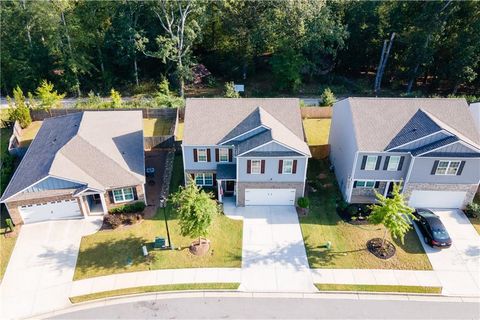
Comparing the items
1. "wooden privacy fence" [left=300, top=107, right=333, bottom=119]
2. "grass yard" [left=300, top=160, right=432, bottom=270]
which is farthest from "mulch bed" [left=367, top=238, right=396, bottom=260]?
"wooden privacy fence" [left=300, top=107, right=333, bottom=119]

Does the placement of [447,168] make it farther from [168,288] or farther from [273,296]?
[168,288]

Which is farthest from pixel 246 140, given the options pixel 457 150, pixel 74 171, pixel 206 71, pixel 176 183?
pixel 206 71

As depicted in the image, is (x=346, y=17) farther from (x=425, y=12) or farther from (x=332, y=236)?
(x=332, y=236)

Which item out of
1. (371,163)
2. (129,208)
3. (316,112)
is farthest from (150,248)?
(316,112)

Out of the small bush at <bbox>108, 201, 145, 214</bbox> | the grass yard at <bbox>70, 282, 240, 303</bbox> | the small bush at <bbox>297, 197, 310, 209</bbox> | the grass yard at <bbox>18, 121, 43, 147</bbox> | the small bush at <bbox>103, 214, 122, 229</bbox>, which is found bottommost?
the grass yard at <bbox>70, 282, 240, 303</bbox>

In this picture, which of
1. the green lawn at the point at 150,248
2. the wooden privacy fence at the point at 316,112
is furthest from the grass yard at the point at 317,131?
the green lawn at the point at 150,248

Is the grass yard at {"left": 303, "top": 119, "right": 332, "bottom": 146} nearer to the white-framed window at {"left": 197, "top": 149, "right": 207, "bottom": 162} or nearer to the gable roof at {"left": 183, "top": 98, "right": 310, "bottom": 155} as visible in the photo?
the gable roof at {"left": 183, "top": 98, "right": 310, "bottom": 155}

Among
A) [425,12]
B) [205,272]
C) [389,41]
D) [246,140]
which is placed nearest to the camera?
[205,272]
